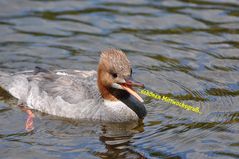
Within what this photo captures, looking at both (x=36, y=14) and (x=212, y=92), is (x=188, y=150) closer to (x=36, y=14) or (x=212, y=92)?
(x=212, y=92)

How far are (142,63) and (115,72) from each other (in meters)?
2.61

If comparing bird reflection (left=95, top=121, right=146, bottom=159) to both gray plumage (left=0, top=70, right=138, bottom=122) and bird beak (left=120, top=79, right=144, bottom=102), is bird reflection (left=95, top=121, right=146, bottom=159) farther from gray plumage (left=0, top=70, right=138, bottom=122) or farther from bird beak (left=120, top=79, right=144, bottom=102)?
bird beak (left=120, top=79, right=144, bottom=102)

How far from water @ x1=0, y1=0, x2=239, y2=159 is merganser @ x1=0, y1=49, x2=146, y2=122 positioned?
0.22 m

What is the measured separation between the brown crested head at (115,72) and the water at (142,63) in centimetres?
72

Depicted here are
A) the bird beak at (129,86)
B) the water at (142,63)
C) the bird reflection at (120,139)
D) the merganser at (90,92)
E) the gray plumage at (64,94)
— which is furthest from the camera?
the gray plumage at (64,94)

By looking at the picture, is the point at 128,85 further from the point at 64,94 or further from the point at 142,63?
the point at 142,63

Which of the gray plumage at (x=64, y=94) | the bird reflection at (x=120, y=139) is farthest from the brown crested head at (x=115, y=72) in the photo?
the bird reflection at (x=120, y=139)

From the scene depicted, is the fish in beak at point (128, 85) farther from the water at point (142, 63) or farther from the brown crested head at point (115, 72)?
the water at point (142, 63)

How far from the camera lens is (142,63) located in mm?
13836

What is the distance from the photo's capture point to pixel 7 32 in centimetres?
1495

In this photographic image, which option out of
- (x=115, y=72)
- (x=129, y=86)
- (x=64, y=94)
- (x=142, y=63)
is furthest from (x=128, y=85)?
(x=142, y=63)

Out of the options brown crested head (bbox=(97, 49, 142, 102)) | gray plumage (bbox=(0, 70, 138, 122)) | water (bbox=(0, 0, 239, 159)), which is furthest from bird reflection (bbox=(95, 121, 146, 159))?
brown crested head (bbox=(97, 49, 142, 102))

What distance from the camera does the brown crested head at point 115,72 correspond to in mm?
11164

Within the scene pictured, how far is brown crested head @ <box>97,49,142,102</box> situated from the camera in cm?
1116
